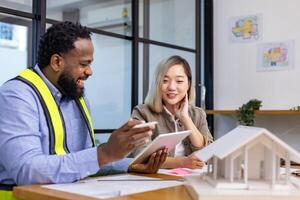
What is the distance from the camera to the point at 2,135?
1.21 metres

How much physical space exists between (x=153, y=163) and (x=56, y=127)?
363 millimetres

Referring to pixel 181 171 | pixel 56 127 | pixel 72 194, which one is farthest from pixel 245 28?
pixel 72 194

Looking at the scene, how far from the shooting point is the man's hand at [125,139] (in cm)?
111

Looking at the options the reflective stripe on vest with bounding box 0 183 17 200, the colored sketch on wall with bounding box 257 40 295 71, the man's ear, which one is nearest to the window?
the colored sketch on wall with bounding box 257 40 295 71

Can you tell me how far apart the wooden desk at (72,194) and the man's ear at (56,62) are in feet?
1.63

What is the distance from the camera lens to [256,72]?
4.14 m

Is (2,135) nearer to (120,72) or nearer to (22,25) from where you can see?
(22,25)

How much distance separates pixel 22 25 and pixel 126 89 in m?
1.15

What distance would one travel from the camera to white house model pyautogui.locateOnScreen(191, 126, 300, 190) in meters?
0.95

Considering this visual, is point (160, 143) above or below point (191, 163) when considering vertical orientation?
above

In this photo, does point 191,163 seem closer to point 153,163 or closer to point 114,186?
point 153,163

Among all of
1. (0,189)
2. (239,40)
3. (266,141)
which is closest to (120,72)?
(239,40)

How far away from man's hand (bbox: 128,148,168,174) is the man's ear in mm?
461

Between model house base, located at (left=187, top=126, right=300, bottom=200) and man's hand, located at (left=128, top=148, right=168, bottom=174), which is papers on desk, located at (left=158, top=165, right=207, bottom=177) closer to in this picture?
man's hand, located at (left=128, top=148, right=168, bottom=174)
